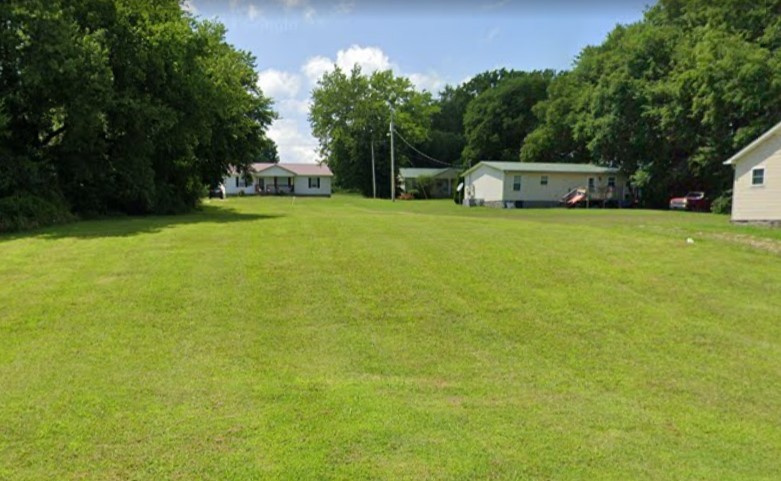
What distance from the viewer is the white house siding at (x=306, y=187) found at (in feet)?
206

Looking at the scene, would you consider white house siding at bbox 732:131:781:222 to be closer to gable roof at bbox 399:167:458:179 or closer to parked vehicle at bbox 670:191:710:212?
parked vehicle at bbox 670:191:710:212

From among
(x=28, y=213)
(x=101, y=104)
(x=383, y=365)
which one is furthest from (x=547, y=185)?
(x=383, y=365)

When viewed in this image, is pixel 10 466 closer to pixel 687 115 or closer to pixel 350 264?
pixel 350 264

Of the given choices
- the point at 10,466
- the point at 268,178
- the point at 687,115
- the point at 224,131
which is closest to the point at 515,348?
the point at 10,466

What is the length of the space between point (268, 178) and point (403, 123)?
1821cm

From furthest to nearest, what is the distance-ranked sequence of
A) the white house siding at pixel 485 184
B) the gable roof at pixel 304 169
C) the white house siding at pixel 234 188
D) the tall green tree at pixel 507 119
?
the tall green tree at pixel 507 119
the gable roof at pixel 304 169
the white house siding at pixel 234 188
the white house siding at pixel 485 184

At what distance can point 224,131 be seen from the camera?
25.7 meters

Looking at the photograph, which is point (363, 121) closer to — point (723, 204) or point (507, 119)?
point (507, 119)

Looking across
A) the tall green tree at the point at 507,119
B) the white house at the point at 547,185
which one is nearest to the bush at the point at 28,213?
the white house at the point at 547,185

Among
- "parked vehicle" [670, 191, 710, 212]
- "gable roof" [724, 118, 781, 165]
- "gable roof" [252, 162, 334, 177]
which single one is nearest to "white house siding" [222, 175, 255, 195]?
"gable roof" [252, 162, 334, 177]

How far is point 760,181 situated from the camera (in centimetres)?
2095

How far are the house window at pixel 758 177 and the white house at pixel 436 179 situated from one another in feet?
133

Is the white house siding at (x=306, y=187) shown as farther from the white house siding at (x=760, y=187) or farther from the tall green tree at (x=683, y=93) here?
the white house siding at (x=760, y=187)

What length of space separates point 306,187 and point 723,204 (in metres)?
43.2
